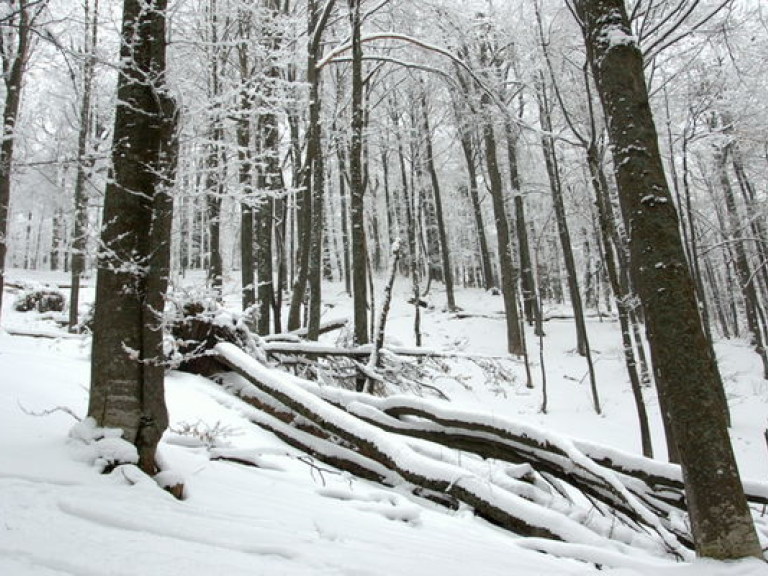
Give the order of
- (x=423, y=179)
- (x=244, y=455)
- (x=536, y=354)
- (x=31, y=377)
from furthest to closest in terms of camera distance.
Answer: (x=423, y=179), (x=536, y=354), (x=31, y=377), (x=244, y=455)

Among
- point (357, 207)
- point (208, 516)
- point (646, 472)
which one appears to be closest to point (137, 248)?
point (208, 516)

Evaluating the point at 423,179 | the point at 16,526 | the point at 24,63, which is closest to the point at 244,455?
the point at 16,526

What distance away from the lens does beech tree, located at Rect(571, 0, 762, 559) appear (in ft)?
8.05

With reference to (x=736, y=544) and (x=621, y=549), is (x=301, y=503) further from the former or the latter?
(x=736, y=544)

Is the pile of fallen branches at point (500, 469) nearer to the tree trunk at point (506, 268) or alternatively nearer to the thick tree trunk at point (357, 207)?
the thick tree trunk at point (357, 207)

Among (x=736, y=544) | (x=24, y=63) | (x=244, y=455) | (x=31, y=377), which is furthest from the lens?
(x=24, y=63)

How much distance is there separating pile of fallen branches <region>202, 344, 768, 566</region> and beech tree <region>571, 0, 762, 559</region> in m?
0.54

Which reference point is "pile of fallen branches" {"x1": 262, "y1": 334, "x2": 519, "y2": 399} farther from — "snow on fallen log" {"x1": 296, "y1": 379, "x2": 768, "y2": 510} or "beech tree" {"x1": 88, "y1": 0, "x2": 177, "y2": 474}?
"beech tree" {"x1": 88, "y1": 0, "x2": 177, "y2": 474}

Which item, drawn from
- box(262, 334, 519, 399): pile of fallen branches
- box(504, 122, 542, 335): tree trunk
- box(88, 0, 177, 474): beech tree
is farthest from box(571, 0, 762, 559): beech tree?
box(504, 122, 542, 335): tree trunk

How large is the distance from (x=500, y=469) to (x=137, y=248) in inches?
124

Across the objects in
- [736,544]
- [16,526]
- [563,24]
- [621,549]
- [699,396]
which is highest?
[563,24]

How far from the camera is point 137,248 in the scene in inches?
111

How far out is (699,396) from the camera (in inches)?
99.7

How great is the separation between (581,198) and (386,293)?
611 inches
